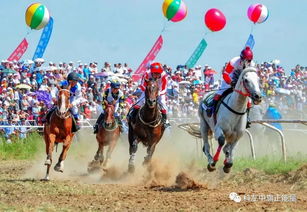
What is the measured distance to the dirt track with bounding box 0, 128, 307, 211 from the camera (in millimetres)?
10281

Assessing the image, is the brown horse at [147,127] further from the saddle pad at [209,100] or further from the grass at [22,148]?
the grass at [22,148]

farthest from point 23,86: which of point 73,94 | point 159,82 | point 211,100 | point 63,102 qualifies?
point 211,100

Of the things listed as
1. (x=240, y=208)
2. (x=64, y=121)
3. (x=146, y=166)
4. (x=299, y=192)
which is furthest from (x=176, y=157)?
(x=240, y=208)

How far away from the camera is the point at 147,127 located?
1564 cm

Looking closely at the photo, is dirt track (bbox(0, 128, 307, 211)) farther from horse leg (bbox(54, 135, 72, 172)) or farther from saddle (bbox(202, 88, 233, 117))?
saddle (bbox(202, 88, 233, 117))

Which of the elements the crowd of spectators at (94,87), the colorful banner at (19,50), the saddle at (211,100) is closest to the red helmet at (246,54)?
the saddle at (211,100)

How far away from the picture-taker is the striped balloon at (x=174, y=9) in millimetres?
30547

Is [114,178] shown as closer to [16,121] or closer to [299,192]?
[299,192]

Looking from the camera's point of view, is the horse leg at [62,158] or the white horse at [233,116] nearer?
the white horse at [233,116]

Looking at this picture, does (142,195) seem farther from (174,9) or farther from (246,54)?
(174,9)

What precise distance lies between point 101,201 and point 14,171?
7.50 meters

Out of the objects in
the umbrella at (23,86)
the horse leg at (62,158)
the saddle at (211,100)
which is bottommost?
the horse leg at (62,158)

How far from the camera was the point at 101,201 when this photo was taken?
431 inches

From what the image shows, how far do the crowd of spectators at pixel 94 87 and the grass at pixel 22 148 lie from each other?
47cm
